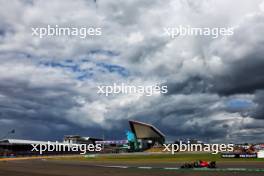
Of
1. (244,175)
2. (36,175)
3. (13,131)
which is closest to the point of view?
(244,175)

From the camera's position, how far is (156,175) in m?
39.5

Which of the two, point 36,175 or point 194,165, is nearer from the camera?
point 36,175

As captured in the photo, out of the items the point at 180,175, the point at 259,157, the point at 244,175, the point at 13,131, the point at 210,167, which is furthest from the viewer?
the point at 13,131

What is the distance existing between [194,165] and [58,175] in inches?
764

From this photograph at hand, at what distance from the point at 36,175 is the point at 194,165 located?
70.2 ft

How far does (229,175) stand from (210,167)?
12.5m

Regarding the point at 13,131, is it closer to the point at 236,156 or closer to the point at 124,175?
the point at 236,156

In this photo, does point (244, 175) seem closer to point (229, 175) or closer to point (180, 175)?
point (229, 175)

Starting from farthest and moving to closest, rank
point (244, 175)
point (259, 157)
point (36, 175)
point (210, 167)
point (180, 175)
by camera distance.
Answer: point (259, 157) < point (210, 167) < point (36, 175) < point (180, 175) < point (244, 175)

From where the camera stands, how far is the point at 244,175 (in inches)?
1449

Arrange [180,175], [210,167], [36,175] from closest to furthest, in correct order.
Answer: [180,175]
[36,175]
[210,167]

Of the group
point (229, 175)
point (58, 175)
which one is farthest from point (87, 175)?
point (229, 175)

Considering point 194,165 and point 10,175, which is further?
point 194,165

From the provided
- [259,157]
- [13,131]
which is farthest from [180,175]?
[13,131]
